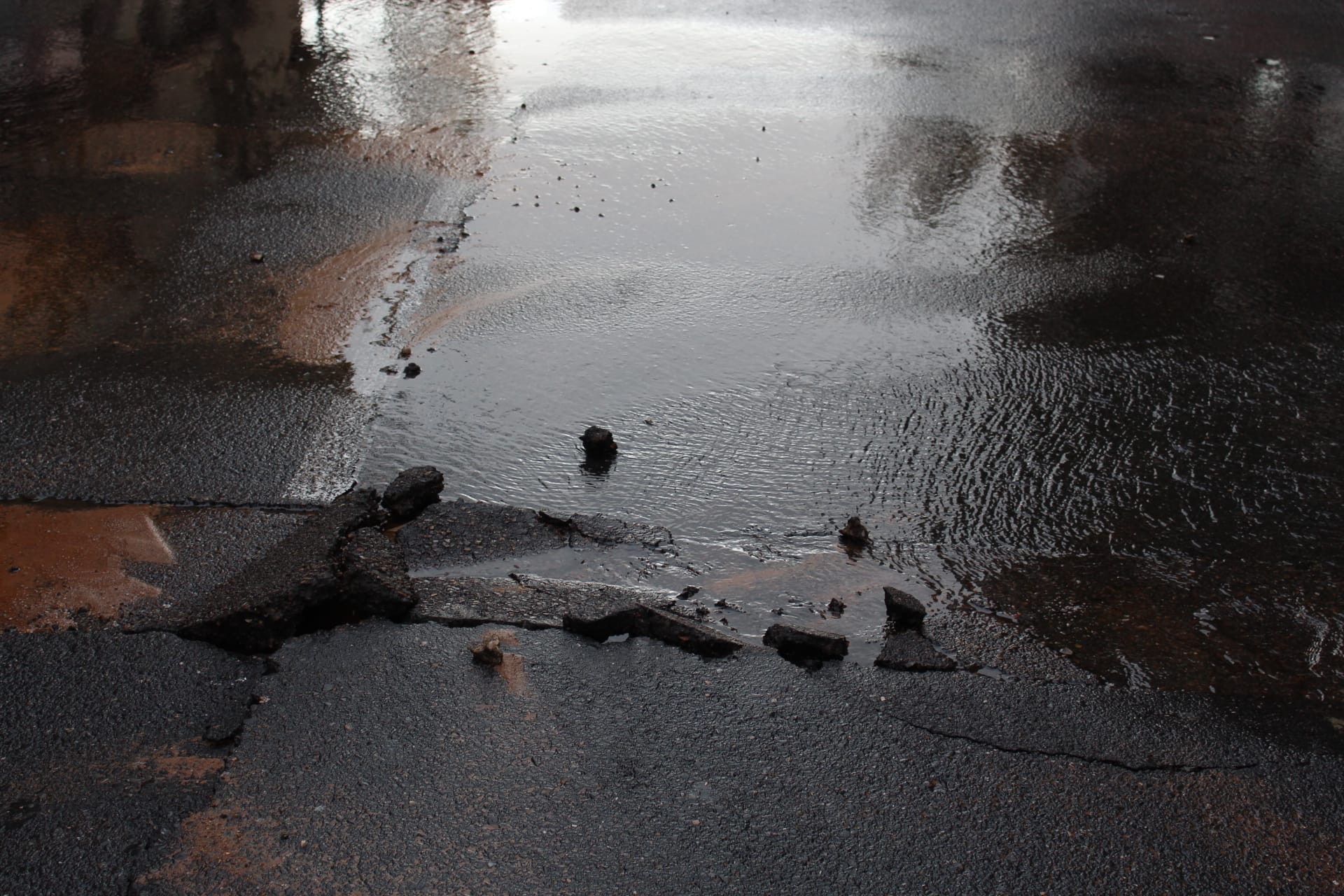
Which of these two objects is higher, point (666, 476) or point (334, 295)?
point (334, 295)

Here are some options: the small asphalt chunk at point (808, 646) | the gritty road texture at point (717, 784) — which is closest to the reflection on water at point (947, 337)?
the small asphalt chunk at point (808, 646)

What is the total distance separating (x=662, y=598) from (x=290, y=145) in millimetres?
5401

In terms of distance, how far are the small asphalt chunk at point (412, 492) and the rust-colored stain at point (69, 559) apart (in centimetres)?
85

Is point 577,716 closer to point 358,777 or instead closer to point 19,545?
point 358,777

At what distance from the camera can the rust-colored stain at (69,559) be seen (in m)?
3.88

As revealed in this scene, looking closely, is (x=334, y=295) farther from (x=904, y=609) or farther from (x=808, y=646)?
(x=904, y=609)

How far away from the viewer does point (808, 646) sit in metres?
3.83

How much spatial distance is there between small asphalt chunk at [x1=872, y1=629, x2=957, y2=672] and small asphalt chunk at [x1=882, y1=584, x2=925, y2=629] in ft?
0.26

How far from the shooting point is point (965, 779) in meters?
3.36

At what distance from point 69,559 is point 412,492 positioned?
129 centimetres

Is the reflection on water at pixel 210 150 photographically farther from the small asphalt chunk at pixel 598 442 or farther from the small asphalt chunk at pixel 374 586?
the small asphalt chunk at pixel 374 586

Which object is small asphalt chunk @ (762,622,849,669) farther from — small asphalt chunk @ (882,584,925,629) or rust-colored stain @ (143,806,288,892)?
rust-colored stain @ (143,806,288,892)

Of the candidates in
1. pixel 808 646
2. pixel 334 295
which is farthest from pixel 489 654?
pixel 334 295

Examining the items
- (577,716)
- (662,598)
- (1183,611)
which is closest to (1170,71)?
(1183,611)
